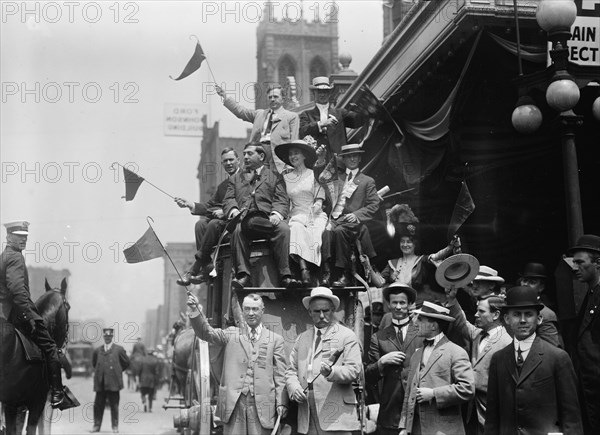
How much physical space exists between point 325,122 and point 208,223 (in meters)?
2.08

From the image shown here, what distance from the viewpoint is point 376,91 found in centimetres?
1989

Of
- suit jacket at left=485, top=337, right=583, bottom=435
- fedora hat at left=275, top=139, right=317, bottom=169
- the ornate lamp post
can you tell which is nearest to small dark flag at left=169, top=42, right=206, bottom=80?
fedora hat at left=275, top=139, right=317, bottom=169

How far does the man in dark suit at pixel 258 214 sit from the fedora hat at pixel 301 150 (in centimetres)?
28

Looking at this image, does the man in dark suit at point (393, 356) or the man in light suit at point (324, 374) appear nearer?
the man in light suit at point (324, 374)

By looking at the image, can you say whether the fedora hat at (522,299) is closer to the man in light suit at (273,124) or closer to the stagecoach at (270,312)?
the stagecoach at (270,312)

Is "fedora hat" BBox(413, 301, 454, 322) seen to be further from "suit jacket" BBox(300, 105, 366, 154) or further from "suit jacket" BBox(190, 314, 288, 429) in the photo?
"suit jacket" BBox(300, 105, 366, 154)

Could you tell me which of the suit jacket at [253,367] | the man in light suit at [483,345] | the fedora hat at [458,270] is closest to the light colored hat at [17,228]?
the suit jacket at [253,367]

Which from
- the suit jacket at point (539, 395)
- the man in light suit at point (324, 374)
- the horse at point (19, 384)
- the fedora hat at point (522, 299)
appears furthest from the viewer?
the horse at point (19, 384)

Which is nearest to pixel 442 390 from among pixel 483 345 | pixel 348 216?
pixel 483 345

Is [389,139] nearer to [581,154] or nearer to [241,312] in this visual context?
[581,154]

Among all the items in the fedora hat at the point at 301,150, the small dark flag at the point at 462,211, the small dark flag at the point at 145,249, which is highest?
the fedora hat at the point at 301,150

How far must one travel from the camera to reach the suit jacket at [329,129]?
11797 mm

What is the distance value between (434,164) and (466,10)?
264 cm

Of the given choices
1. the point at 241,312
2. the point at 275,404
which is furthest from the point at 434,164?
the point at 275,404
